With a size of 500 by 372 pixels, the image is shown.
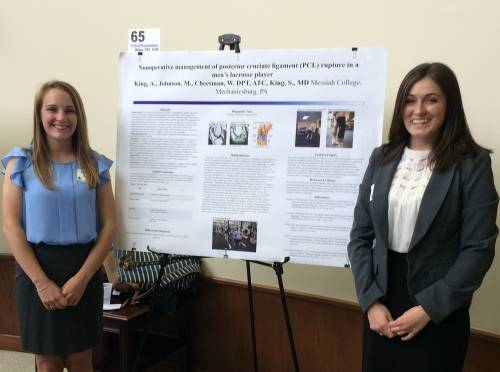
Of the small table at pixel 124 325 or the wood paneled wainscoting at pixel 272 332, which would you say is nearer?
the small table at pixel 124 325

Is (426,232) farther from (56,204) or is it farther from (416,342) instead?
(56,204)

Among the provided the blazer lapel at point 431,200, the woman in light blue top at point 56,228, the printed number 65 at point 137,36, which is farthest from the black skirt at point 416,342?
the printed number 65 at point 137,36

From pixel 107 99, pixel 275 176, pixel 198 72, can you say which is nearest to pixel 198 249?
pixel 275 176

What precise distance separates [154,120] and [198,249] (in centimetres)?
54

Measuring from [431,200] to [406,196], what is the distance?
0.28 ft

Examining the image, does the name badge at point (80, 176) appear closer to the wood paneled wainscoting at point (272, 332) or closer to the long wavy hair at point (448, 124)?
the wood paneled wainscoting at point (272, 332)

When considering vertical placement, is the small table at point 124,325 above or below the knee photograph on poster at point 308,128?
below

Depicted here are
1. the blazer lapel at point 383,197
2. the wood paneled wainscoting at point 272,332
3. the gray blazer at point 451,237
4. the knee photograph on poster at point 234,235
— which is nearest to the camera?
the gray blazer at point 451,237

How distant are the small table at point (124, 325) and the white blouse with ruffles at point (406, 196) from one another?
130 centimetres

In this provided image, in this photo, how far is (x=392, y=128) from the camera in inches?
59.9

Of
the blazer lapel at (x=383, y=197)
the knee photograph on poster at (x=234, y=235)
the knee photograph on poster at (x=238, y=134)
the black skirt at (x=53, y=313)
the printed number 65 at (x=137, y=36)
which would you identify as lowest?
the black skirt at (x=53, y=313)

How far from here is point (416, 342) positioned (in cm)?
141

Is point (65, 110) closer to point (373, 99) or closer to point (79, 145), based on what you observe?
point (79, 145)

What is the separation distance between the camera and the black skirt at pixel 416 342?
4.58 ft
